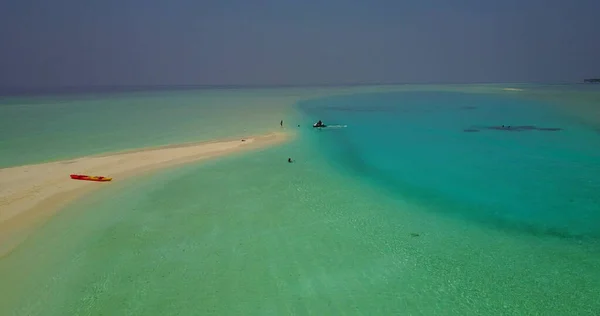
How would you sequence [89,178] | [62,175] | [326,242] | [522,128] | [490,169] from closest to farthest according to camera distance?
[326,242] → [89,178] → [62,175] → [490,169] → [522,128]

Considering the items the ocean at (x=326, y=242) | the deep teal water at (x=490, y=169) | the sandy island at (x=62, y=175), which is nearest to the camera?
the ocean at (x=326, y=242)

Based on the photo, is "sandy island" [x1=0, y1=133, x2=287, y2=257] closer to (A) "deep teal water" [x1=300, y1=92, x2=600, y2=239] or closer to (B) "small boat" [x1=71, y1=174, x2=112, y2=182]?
(B) "small boat" [x1=71, y1=174, x2=112, y2=182]

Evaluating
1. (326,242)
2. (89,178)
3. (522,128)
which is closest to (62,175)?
(89,178)

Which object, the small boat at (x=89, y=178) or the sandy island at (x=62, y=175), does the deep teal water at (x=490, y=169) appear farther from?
the small boat at (x=89, y=178)

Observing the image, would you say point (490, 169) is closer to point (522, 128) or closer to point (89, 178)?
point (522, 128)

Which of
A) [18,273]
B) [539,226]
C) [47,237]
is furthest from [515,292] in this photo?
[47,237]

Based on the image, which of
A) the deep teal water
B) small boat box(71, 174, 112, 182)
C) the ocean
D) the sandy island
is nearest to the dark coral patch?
the deep teal water

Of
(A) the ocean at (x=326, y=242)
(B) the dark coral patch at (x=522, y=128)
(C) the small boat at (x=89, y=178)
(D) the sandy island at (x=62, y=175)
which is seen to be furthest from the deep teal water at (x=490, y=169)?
(C) the small boat at (x=89, y=178)
